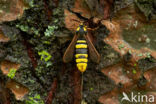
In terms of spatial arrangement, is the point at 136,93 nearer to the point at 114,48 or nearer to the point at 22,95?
the point at 114,48

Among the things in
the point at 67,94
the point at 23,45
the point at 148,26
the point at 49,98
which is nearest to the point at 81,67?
the point at 67,94

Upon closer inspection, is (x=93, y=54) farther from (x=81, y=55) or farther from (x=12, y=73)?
(x=12, y=73)

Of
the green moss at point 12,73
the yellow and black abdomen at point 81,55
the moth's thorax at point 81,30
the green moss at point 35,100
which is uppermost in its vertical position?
the moth's thorax at point 81,30

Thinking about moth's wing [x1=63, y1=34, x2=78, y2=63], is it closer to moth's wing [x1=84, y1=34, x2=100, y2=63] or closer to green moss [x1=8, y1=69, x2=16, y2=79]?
moth's wing [x1=84, y1=34, x2=100, y2=63]

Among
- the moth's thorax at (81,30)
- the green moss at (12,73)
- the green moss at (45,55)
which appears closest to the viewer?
the green moss at (12,73)

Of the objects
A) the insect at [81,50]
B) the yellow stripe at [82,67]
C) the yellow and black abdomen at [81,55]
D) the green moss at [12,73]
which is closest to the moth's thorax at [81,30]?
the insect at [81,50]

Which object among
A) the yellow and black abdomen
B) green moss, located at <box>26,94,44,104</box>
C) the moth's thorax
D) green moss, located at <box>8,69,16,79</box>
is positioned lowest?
green moss, located at <box>26,94,44,104</box>

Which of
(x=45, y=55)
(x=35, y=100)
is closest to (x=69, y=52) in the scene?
(x=45, y=55)

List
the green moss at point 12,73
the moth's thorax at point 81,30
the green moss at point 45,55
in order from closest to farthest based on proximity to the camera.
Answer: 1. the green moss at point 12,73
2. the green moss at point 45,55
3. the moth's thorax at point 81,30

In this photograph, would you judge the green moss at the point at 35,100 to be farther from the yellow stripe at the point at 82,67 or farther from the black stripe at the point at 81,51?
the black stripe at the point at 81,51

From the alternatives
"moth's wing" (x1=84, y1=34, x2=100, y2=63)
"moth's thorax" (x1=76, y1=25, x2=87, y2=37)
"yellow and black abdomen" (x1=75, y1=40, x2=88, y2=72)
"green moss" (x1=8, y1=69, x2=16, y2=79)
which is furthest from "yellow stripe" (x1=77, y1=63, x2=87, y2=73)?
"green moss" (x1=8, y1=69, x2=16, y2=79)
